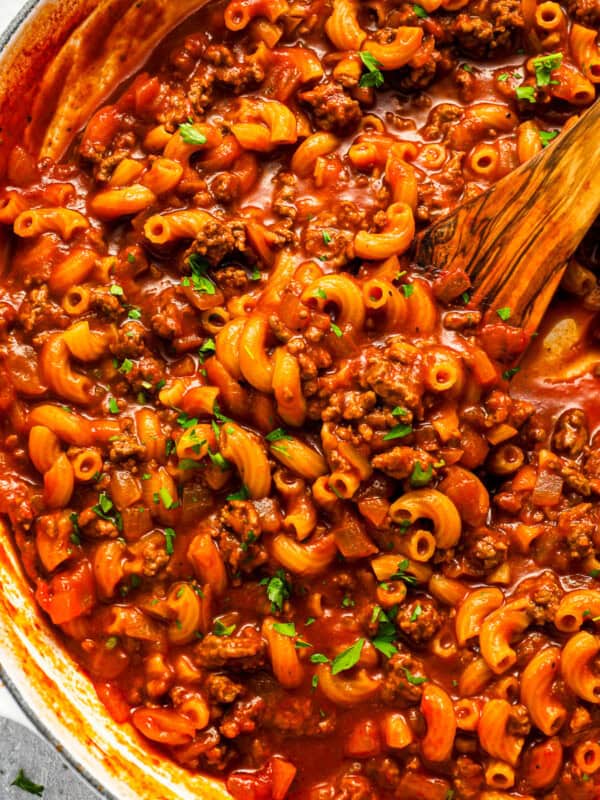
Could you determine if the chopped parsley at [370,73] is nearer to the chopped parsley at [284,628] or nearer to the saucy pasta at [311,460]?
the saucy pasta at [311,460]

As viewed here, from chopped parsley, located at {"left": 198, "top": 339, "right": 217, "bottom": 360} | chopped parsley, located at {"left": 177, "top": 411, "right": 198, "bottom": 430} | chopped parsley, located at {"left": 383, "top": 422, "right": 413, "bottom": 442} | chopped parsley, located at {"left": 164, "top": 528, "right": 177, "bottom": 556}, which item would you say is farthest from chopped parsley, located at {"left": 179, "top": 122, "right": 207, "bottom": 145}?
chopped parsley, located at {"left": 164, "top": 528, "right": 177, "bottom": 556}

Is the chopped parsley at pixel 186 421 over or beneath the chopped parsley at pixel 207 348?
beneath

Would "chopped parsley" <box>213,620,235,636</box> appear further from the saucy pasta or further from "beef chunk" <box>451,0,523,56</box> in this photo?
"beef chunk" <box>451,0,523,56</box>

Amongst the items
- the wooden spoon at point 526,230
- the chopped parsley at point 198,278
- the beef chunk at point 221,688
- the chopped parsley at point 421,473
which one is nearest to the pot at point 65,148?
the beef chunk at point 221,688

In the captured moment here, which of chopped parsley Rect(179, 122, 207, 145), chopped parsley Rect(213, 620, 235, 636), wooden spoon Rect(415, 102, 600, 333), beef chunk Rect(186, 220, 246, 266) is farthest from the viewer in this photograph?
chopped parsley Rect(179, 122, 207, 145)

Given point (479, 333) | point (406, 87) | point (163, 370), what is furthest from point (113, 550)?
point (406, 87)

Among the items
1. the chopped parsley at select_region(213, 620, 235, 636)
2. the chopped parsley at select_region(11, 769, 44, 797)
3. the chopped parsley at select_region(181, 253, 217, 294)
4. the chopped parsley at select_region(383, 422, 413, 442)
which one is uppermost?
the chopped parsley at select_region(181, 253, 217, 294)
